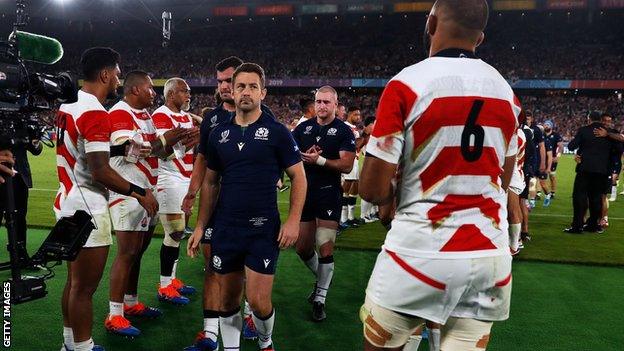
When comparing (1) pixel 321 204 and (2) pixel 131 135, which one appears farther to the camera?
(1) pixel 321 204

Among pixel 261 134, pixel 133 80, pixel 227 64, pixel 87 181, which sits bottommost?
pixel 87 181

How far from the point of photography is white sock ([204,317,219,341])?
161 inches

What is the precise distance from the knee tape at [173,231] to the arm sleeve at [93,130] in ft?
6.94

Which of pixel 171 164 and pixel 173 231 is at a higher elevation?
pixel 171 164

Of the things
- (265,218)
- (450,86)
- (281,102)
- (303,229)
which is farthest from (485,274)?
(281,102)

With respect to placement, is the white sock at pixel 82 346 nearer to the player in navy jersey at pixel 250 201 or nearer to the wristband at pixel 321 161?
the player in navy jersey at pixel 250 201

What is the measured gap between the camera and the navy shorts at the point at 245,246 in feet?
11.5

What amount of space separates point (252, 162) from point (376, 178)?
165cm

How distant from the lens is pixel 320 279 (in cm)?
521

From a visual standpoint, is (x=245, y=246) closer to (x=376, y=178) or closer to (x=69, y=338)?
(x=69, y=338)

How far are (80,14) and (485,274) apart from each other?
5456 centimetres

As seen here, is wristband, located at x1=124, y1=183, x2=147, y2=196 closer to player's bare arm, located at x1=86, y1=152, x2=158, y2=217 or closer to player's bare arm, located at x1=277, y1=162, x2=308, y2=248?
player's bare arm, located at x1=86, y1=152, x2=158, y2=217

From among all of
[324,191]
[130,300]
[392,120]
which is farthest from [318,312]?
[392,120]

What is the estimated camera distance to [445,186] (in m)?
1.99
